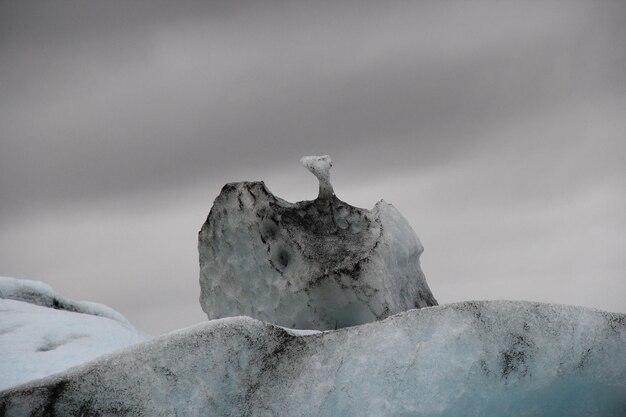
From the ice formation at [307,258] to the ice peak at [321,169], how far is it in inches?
0.4

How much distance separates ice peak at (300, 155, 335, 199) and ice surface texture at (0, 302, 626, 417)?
158 inches

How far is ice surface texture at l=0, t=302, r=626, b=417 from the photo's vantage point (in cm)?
424

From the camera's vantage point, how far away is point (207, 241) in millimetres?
8719

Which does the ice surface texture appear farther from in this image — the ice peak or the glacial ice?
the glacial ice

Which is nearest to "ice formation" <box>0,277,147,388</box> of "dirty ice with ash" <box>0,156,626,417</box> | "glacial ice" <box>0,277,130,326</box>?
"glacial ice" <box>0,277,130,326</box>

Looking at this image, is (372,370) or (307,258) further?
(307,258)

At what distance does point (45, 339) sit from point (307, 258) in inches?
104

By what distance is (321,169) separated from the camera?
8.55 m

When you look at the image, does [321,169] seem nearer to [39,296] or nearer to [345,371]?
[39,296]

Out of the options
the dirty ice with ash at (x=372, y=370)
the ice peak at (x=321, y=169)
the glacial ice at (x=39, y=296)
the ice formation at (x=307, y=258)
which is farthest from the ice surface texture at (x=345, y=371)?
the glacial ice at (x=39, y=296)

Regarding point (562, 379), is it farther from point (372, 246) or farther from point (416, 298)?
point (416, 298)

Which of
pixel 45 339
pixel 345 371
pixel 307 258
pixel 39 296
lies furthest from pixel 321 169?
pixel 345 371

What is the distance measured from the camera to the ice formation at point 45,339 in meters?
6.40

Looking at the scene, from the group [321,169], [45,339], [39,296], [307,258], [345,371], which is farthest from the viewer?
[39,296]
